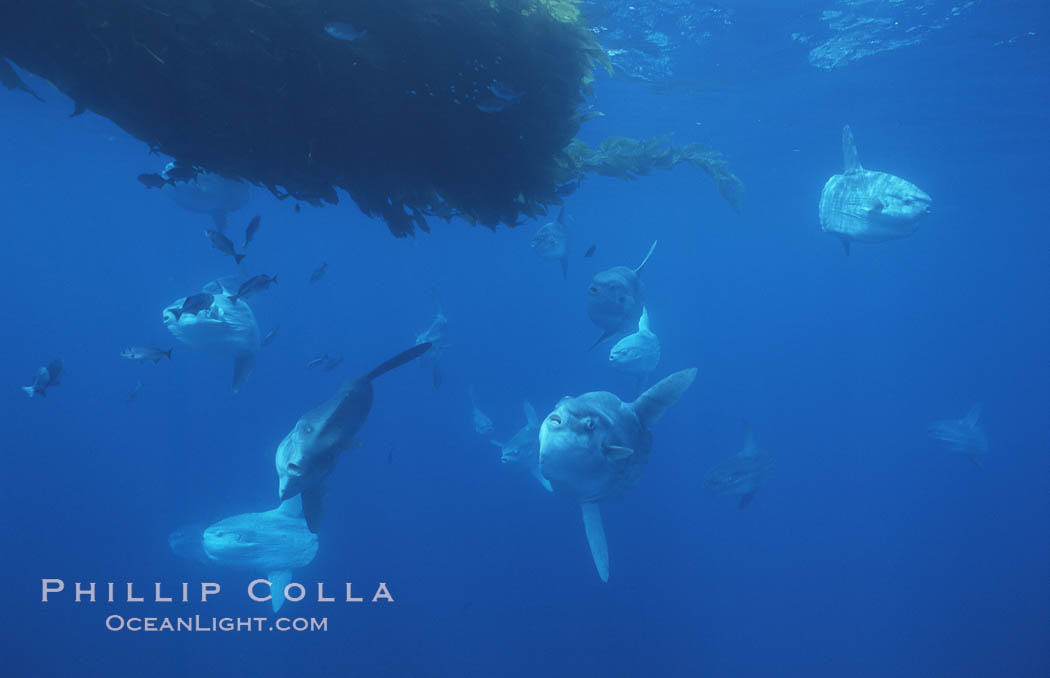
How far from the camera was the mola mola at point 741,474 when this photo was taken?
35.4ft

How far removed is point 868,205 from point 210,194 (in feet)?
33.8

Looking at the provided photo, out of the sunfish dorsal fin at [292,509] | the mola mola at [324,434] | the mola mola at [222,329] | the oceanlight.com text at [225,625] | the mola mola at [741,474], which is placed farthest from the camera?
the oceanlight.com text at [225,625]

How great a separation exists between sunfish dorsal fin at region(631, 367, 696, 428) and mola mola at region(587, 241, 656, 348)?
135 inches

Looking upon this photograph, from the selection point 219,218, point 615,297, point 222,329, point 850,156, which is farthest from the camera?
point 219,218

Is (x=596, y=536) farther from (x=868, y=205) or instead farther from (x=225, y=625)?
(x=225, y=625)

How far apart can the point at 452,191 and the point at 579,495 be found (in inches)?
124

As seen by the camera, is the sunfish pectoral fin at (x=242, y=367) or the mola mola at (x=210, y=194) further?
the mola mola at (x=210, y=194)

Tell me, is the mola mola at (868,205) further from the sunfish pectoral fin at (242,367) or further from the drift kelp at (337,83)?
the sunfish pectoral fin at (242,367)

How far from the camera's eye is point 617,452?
3893 millimetres

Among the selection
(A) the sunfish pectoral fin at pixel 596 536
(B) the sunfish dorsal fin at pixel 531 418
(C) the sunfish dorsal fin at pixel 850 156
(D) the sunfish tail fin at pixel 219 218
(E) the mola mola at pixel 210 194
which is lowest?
(A) the sunfish pectoral fin at pixel 596 536

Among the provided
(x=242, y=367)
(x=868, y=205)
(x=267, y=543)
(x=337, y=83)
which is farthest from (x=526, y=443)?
(x=337, y=83)

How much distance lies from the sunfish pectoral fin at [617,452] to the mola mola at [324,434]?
152 cm

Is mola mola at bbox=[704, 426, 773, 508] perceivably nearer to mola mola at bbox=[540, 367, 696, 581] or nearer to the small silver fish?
mola mola at bbox=[540, 367, 696, 581]

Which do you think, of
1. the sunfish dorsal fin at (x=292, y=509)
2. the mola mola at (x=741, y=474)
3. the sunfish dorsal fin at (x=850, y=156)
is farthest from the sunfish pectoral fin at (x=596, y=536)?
the sunfish dorsal fin at (x=292, y=509)
